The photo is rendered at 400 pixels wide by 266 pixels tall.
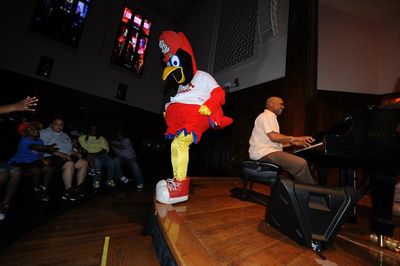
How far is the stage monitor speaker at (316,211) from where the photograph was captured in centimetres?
103

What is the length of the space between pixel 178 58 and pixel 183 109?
0.44m

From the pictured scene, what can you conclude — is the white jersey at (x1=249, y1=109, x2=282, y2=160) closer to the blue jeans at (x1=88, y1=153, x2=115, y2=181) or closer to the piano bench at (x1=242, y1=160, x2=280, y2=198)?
the piano bench at (x1=242, y1=160, x2=280, y2=198)

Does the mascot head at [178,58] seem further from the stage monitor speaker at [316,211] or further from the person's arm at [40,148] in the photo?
the person's arm at [40,148]

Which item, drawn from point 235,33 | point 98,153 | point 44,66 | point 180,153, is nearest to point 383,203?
point 180,153

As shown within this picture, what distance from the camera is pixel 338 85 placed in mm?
3490

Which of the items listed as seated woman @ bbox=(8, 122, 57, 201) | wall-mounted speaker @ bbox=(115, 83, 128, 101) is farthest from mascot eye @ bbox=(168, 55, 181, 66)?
wall-mounted speaker @ bbox=(115, 83, 128, 101)

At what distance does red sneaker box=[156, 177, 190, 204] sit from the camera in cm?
146

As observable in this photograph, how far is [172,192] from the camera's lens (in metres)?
1.49

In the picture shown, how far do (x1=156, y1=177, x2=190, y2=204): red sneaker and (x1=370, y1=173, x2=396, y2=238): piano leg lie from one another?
52.0 inches

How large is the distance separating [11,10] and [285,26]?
21.1 ft

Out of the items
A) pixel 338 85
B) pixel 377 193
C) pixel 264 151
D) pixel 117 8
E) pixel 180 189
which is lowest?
pixel 180 189

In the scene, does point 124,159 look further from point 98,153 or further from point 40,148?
point 40,148

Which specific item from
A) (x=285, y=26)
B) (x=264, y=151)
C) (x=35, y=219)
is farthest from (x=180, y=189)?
(x=285, y=26)

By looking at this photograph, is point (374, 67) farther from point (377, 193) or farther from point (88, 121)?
point (88, 121)
